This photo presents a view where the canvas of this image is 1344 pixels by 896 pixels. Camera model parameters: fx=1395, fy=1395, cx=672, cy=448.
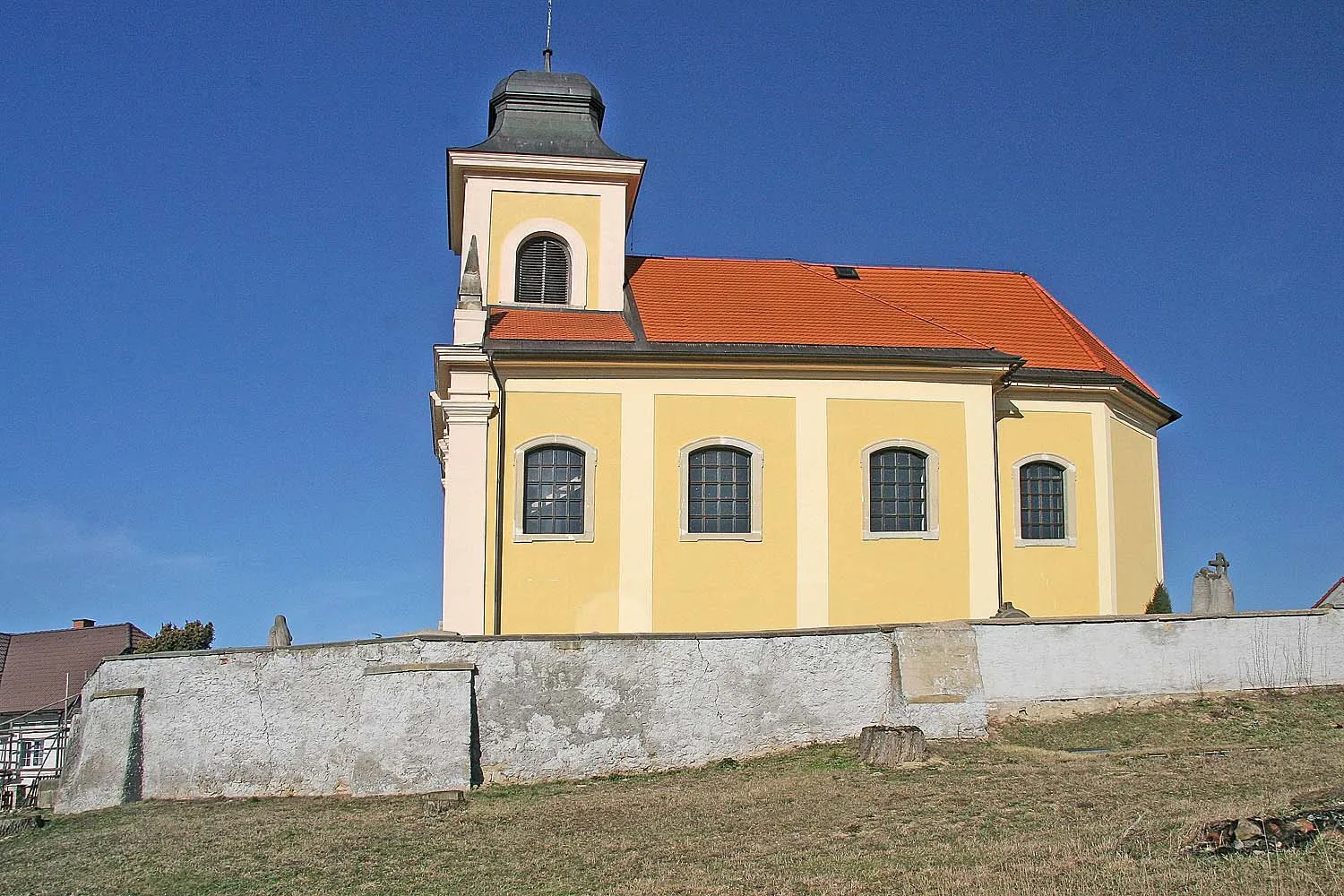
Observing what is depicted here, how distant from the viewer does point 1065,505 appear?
25359 mm

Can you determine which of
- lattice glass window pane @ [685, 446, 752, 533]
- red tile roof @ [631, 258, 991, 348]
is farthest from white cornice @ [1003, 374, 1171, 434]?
lattice glass window pane @ [685, 446, 752, 533]

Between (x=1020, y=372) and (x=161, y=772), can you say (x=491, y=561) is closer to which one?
(x=161, y=772)

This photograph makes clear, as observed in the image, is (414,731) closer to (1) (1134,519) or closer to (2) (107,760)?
(2) (107,760)

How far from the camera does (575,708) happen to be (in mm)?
18422

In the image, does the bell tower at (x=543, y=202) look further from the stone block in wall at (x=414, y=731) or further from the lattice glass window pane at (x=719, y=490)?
the stone block in wall at (x=414, y=731)

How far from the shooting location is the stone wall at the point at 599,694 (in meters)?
18.2

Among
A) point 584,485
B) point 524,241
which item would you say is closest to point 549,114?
point 524,241

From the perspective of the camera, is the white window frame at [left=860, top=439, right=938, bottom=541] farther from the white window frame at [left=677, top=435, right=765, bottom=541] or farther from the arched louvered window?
the arched louvered window

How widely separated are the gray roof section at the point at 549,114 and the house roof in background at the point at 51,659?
61.9 feet

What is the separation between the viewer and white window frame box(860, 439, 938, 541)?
77.2 ft

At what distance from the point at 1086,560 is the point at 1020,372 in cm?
357

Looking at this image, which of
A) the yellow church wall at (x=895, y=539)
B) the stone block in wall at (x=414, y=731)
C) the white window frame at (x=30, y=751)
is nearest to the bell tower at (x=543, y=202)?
the yellow church wall at (x=895, y=539)

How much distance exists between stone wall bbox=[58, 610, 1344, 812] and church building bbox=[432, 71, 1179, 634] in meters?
3.69

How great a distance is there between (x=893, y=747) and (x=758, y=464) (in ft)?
24.4
